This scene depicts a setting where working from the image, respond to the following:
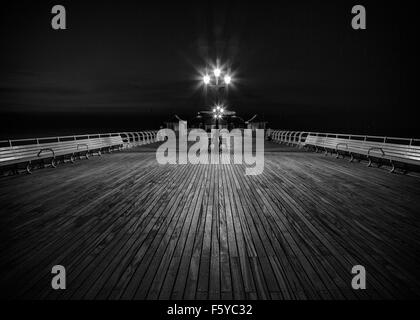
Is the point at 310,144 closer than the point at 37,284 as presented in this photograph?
No

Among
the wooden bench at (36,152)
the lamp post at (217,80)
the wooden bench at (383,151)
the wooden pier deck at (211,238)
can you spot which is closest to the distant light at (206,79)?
the lamp post at (217,80)

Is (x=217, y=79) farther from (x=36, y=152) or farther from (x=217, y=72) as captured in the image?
(x=36, y=152)

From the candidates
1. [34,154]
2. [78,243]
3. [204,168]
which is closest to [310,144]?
[204,168]

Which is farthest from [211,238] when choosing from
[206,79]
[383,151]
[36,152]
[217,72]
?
[206,79]

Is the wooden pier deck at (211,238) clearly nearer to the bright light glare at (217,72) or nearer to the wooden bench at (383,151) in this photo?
the wooden bench at (383,151)

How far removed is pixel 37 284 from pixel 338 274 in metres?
3.39

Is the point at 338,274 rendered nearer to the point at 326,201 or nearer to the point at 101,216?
the point at 326,201

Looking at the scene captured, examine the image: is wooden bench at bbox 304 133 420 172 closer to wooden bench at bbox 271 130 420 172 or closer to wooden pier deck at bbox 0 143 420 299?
wooden bench at bbox 271 130 420 172

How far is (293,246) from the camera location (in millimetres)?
4102

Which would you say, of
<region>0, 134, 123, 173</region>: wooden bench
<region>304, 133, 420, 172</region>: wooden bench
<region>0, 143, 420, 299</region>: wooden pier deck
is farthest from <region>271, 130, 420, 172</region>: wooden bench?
<region>0, 134, 123, 173</region>: wooden bench

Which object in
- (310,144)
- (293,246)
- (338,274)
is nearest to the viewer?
(338,274)

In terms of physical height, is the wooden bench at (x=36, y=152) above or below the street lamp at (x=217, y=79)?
below

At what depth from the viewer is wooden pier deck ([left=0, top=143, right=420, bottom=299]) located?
10.3 ft

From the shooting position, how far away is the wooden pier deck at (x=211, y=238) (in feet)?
10.3
